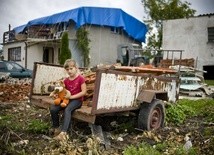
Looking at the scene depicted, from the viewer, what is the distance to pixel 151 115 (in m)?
6.17

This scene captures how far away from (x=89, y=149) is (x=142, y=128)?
1.84 metres

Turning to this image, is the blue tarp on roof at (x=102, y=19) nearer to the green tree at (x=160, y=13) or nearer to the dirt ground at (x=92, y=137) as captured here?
the green tree at (x=160, y=13)

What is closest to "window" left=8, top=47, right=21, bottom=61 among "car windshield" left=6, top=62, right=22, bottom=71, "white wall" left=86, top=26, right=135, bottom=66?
"white wall" left=86, top=26, right=135, bottom=66

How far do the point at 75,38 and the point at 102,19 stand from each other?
2990 mm

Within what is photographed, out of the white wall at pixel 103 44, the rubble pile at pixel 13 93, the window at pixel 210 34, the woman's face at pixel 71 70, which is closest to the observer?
the woman's face at pixel 71 70

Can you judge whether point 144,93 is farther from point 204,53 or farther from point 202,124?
point 204,53

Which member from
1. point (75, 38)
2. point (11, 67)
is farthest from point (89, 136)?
point (75, 38)

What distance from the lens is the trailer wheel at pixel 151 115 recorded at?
6043mm

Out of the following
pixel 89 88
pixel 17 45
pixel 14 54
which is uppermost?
pixel 17 45

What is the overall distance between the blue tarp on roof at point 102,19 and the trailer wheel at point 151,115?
20.9 meters

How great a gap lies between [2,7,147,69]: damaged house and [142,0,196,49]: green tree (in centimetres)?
338

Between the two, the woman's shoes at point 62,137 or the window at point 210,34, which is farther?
the window at point 210,34

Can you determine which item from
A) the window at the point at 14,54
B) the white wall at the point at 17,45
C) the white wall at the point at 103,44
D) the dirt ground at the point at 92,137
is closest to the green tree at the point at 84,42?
the white wall at the point at 103,44

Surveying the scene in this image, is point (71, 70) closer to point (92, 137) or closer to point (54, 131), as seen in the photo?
point (54, 131)
